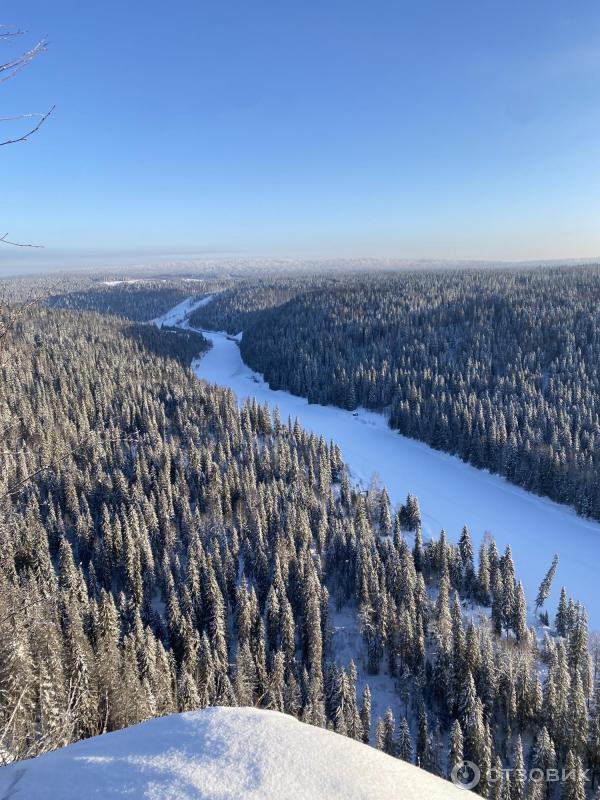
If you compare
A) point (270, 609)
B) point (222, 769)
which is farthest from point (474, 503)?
point (222, 769)

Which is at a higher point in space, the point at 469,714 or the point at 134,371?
the point at 134,371

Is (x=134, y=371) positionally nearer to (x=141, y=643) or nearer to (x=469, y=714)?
(x=141, y=643)

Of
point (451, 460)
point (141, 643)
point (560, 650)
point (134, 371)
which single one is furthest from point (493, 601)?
point (134, 371)

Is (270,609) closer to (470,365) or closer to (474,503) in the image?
(474,503)

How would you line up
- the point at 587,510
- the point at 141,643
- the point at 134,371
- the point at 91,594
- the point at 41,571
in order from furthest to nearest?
the point at 134,371 → the point at 587,510 → the point at 91,594 → the point at 41,571 → the point at 141,643

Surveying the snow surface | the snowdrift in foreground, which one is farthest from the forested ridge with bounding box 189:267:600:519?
the snowdrift in foreground

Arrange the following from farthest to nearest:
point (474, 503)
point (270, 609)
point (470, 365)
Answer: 1. point (470, 365)
2. point (474, 503)
3. point (270, 609)
